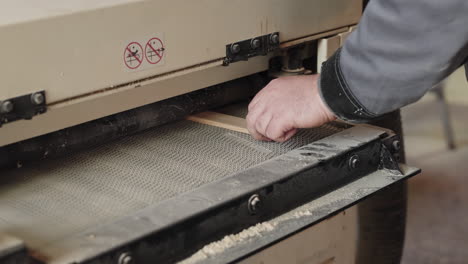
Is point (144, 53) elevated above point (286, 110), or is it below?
above

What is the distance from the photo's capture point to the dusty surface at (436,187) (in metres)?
2.87

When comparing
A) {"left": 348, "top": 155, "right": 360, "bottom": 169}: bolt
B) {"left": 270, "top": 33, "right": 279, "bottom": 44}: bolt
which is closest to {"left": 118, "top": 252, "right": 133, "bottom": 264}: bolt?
{"left": 348, "top": 155, "right": 360, "bottom": 169}: bolt

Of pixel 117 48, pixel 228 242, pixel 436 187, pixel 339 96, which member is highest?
pixel 117 48

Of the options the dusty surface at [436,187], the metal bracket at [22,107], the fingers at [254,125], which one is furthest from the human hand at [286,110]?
the dusty surface at [436,187]

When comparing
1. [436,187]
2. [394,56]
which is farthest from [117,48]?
[436,187]

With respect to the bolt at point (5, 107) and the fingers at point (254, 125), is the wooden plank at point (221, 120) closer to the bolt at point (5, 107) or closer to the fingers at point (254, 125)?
the fingers at point (254, 125)

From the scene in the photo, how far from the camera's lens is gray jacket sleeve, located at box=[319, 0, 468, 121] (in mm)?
952

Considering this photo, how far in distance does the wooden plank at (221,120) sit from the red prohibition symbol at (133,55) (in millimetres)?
253

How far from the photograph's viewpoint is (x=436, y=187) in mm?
3436

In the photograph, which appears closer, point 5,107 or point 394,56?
point 5,107

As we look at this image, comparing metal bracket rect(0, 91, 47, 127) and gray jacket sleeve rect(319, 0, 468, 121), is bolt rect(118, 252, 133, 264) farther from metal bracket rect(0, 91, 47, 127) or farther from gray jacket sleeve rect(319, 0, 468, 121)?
→ gray jacket sleeve rect(319, 0, 468, 121)

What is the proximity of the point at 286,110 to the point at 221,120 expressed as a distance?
171 millimetres

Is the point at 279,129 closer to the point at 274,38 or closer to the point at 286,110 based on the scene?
the point at 286,110

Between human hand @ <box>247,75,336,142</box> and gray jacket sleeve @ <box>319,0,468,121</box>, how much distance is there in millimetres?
34
